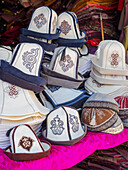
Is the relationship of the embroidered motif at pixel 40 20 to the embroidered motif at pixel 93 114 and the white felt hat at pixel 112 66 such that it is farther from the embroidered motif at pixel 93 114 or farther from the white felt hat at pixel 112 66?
the embroidered motif at pixel 93 114

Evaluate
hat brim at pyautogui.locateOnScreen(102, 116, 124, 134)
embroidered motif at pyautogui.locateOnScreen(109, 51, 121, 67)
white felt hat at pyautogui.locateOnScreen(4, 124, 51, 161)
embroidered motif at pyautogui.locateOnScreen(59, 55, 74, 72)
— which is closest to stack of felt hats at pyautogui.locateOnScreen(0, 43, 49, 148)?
white felt hat at pyautogui.locateOnScreen(4, 124, 51, 161)

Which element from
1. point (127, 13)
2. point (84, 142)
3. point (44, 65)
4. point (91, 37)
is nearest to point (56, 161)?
point (84, 142)

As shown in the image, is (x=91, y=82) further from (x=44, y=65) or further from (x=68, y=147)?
(x=68, y=147)

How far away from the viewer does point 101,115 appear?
1662mm

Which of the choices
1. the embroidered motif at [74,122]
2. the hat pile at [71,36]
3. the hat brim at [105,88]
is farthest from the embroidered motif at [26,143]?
the hat pile at [71,36]

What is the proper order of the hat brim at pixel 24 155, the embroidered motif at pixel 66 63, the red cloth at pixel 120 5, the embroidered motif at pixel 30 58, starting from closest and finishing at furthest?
the hat brim at pixel 24 155 < the embroidered motif at pixel 30 58 < the embroidered motif at pixel 66 63 < the red cloth at pixel 120 5

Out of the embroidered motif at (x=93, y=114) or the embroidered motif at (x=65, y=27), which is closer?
the embroidered motif at (x=93, y=114)

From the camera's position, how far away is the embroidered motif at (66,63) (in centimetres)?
184

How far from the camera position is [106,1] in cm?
311

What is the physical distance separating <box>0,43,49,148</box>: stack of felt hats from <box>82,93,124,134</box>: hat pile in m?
0.28

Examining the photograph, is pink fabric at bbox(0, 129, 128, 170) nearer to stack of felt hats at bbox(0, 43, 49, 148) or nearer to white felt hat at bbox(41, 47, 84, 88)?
stack of felt hats at bbox(0, 43, 49, 148)

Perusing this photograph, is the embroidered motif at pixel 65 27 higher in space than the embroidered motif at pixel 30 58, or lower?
higher

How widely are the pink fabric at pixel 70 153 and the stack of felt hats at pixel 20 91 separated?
172 millimetres

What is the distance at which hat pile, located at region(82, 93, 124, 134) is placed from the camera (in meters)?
1.67
